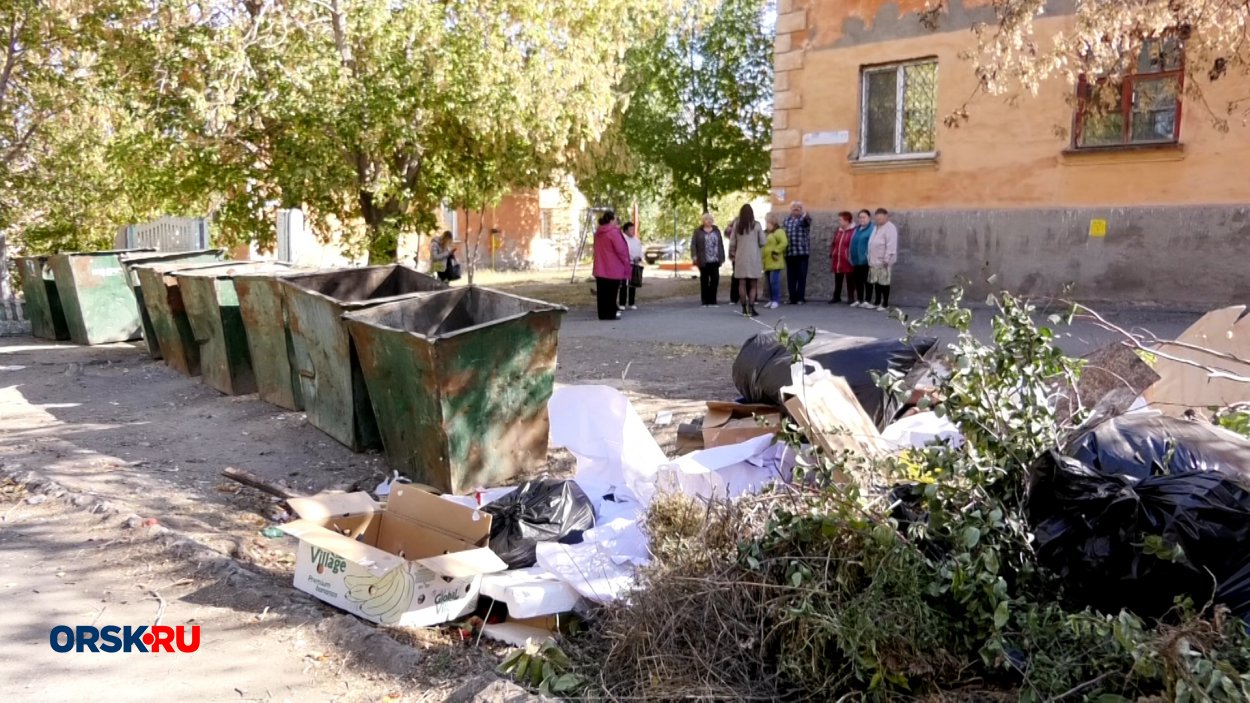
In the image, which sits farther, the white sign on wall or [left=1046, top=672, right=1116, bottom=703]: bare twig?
the white sign on wall

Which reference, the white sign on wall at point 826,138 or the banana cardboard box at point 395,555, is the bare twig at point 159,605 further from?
the white sign on wall at point 826,138

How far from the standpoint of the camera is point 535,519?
169 inches

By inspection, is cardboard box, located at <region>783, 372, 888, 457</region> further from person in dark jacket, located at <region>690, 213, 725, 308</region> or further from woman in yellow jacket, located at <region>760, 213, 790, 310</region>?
person in dark jacket, located at <region>690, 213, 725, 308</region>

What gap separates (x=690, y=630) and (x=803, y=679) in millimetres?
396

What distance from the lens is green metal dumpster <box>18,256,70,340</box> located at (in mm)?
13188

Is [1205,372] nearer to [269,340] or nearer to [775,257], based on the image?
[269,340]

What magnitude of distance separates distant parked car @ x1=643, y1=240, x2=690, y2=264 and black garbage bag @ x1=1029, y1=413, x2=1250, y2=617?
28431 mm

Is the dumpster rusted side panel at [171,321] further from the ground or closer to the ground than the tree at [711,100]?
closer to the ground

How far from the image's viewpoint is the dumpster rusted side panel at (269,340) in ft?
25.0

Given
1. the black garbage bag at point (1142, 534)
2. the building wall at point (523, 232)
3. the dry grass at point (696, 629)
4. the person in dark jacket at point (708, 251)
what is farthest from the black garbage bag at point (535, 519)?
the building wall at point (523, 232)

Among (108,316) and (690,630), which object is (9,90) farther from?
(690,630)

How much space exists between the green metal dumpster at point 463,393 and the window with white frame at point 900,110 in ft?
30.8

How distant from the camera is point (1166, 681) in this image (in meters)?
2.43

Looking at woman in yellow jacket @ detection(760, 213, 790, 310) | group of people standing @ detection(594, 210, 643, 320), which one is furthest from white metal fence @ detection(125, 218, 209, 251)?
woman in yellow jacket @ detection(760, 213, 790, 310)
